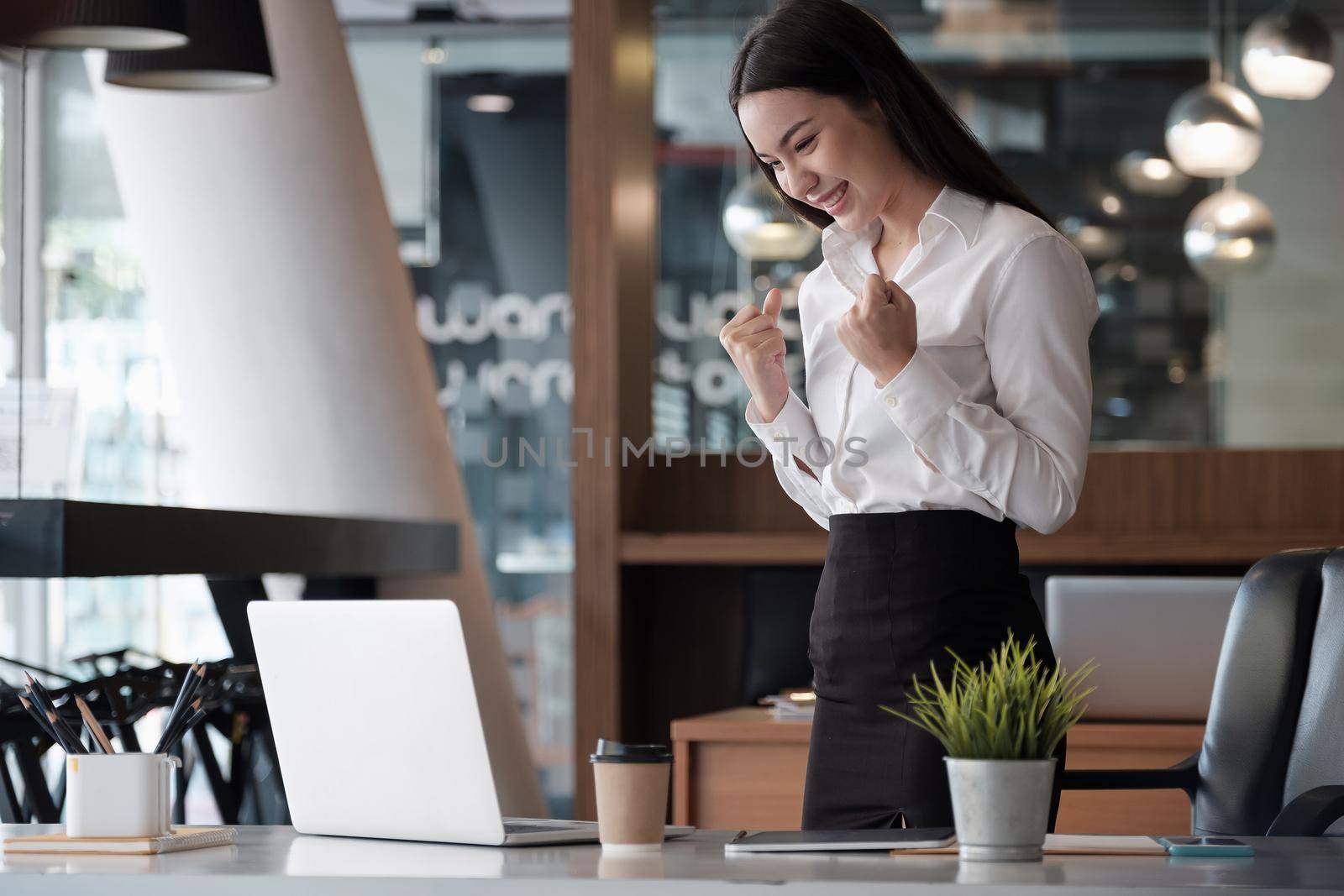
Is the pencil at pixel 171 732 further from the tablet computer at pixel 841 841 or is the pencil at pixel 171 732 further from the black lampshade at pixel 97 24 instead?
the black lampshade at pixel 97 24

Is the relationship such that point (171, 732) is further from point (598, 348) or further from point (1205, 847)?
point (598, 348)

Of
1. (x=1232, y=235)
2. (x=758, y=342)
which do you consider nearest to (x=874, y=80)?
(x=758, y=342)

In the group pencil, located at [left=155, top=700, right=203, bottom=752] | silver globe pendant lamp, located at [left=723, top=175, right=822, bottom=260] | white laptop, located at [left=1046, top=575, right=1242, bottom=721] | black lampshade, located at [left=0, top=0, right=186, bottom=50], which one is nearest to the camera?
pencil, located at [left=155, top=700, right=203, bottom=752]

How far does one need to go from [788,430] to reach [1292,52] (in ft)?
10.8

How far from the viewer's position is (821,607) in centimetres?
164

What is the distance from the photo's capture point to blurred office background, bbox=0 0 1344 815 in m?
5.04

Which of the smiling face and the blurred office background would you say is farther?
the blurred office background

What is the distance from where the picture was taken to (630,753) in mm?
1325

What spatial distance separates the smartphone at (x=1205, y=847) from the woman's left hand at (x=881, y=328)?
451 millimetres

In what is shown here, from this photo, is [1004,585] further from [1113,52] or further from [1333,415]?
[1113,52]

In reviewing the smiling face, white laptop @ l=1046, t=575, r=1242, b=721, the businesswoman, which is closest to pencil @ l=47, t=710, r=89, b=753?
the businesswoman

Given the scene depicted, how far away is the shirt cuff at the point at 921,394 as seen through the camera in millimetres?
1472

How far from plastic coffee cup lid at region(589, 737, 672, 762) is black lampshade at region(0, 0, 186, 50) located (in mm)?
1837

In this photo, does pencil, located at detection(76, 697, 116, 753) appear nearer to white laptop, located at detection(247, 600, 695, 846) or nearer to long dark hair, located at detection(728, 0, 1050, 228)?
white laptop, located at detection(247, 600, 695, 846)
